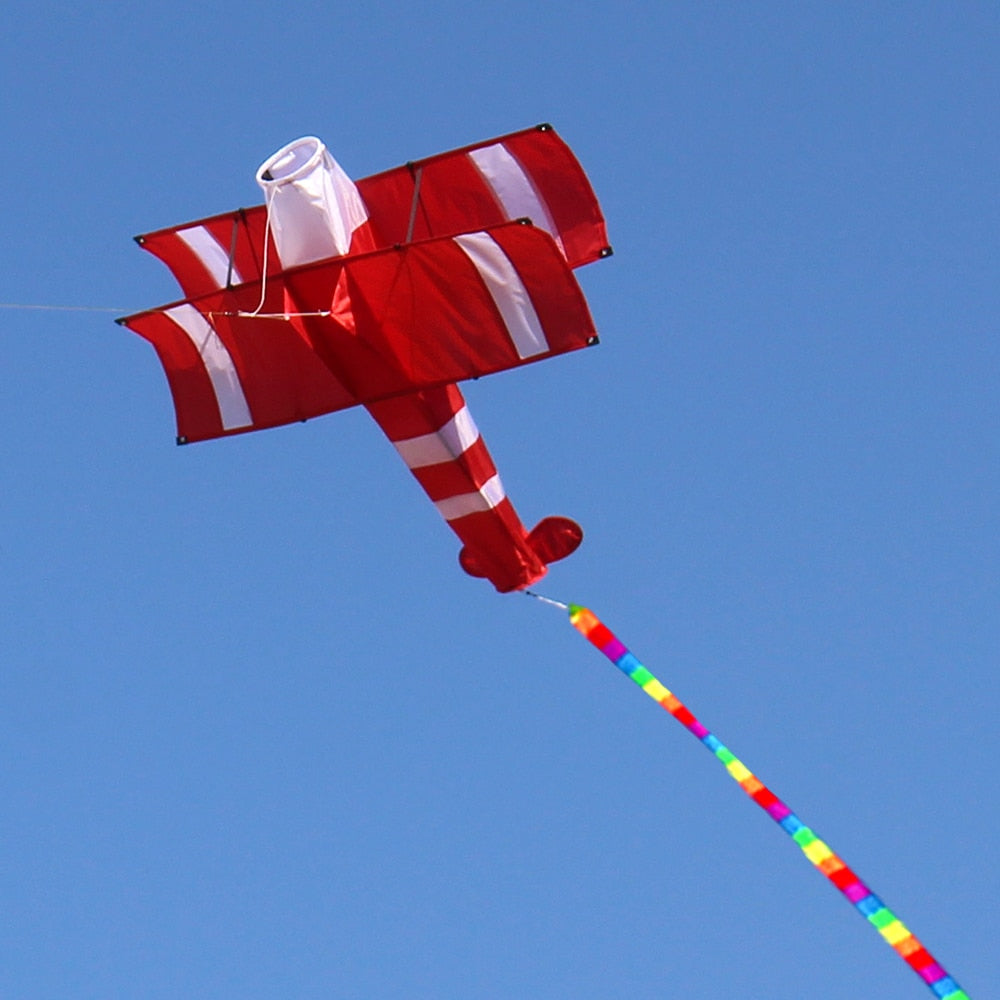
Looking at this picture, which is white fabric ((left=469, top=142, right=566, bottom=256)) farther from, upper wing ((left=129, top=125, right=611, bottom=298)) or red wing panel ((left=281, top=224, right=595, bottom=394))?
red wing panel ((left=281, top=224, right=595, bottom=394))

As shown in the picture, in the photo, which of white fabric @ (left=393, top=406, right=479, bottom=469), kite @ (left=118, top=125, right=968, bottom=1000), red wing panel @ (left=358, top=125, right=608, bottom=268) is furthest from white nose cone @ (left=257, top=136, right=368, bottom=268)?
white fabric @ (left=393, top=406, right=479, bottom=469)

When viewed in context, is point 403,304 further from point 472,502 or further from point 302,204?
point 472,502

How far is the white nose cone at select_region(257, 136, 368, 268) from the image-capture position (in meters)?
21.0

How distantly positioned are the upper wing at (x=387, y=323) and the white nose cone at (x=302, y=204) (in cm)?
22

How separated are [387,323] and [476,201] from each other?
5.69ft

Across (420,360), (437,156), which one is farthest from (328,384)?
(437,156)

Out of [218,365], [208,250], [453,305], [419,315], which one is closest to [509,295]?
[453,305]

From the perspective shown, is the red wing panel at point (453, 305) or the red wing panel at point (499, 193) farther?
the red wing panel at point (499, 193)

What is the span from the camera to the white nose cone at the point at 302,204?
21.0 meters

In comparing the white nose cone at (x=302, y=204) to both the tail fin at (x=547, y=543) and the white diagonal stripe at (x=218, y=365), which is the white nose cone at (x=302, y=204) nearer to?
the white diagonal stripe at (x=218, y=365)

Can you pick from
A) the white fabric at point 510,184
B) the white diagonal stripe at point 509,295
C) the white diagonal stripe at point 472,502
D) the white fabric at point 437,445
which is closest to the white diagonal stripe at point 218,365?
the white fabric at point 437,445

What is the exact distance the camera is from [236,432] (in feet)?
72.6

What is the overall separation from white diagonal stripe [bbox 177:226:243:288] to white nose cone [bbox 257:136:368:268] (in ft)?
5.01

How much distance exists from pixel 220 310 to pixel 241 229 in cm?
109
